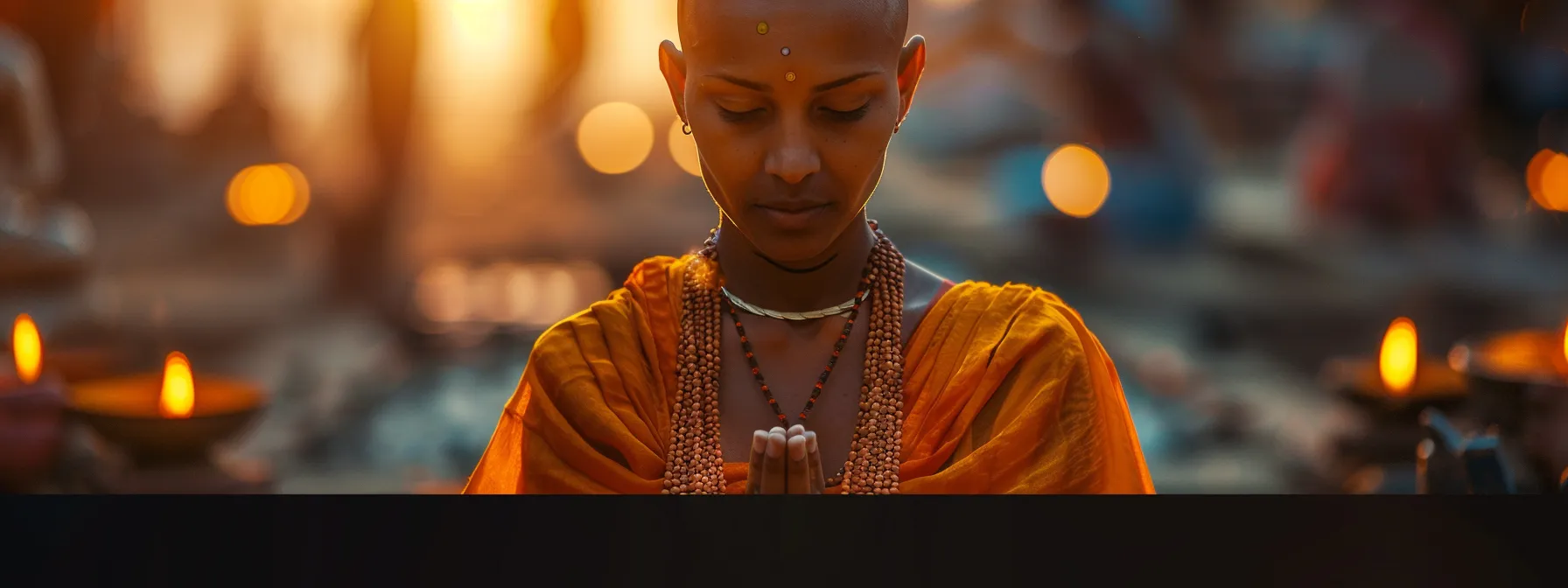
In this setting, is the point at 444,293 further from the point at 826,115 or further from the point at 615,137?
the point at 826,115

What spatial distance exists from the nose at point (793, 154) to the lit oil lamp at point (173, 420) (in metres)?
0.83

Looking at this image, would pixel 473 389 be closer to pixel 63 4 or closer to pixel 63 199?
pixel 63 199

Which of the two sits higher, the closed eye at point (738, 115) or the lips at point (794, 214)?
the closed eye at point (738, 115)

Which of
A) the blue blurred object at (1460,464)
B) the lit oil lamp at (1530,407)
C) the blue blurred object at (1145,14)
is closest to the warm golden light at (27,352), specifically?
the blue blurred object at (1460,464)

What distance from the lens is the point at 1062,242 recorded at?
4117 mm

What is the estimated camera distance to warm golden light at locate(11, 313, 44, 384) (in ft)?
6.49

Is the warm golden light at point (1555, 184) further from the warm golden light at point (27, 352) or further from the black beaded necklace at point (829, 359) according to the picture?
the warm golden light at point (27, 352)

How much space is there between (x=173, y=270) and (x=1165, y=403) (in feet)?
11.4

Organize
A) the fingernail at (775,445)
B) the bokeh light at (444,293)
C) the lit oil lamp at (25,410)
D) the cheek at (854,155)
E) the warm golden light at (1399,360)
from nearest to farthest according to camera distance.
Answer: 1. the fingernail at (775,445)
2. the cheek at (854,155)
3. the warm golden light at (1399,360)
4. the lit oil lamp at (25,410)
5. the bokeh light at (444,293)

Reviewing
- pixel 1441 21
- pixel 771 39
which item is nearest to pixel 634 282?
pixel 771 39

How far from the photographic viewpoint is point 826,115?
4.80ft

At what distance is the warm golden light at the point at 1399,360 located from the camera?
1.90 meters

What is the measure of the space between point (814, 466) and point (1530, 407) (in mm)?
960

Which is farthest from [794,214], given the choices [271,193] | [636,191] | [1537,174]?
[1537,174]
